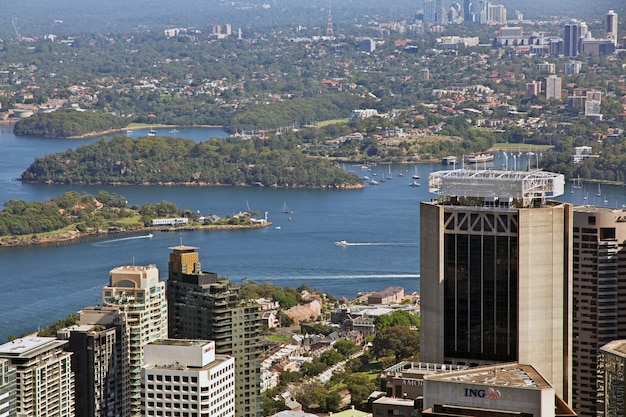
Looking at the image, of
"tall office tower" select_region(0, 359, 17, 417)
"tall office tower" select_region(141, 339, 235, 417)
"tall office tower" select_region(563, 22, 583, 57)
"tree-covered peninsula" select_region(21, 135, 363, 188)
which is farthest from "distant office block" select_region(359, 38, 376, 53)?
"tall office tower" select_region(141, 339, 235, 417)

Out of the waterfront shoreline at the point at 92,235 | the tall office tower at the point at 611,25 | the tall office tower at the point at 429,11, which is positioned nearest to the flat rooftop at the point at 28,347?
the waterfront shoreline at the point at 92,235

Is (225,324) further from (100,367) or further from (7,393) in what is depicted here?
(7,393)

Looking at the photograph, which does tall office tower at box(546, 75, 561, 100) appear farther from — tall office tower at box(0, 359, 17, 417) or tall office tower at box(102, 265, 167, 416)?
tall office tower at box(0, 359, 17, 417)

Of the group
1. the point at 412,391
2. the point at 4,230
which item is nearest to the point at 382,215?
the point at 4,230

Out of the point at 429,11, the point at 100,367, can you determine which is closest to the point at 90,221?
the point at 100,367

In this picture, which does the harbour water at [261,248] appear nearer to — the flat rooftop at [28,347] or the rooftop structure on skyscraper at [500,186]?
the flat rooftop at [28,347]

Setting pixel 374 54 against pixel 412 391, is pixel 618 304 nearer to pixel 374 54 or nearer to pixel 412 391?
pixel 412 391
